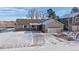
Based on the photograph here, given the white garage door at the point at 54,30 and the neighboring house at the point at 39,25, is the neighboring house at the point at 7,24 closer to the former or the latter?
the neighboring house at the point at 39,25

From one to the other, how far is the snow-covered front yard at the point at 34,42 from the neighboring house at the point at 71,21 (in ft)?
0.64

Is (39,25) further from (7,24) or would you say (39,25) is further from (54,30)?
(7,24)

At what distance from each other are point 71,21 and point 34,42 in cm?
61

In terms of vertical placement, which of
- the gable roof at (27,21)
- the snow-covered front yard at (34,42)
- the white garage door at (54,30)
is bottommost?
the snow-covered front yard at (34,42)

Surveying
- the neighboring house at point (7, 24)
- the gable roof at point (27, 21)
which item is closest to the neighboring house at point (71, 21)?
the gable roof at point (27, 21)

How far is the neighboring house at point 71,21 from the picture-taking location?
262 cm

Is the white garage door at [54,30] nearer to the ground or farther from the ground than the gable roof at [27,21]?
nearer to the ground

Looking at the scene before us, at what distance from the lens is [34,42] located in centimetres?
265

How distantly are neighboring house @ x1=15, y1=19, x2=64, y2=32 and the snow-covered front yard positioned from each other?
0.24 ft
